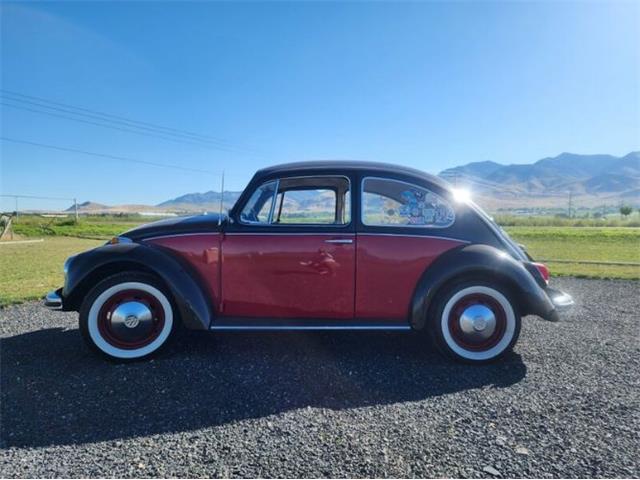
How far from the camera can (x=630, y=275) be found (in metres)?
8.17

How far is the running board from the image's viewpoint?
3594 mm

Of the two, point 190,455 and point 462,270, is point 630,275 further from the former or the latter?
point 190,455

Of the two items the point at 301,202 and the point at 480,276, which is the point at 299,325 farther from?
the point at 480,276

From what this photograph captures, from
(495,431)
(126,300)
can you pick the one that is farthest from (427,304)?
(126,300)

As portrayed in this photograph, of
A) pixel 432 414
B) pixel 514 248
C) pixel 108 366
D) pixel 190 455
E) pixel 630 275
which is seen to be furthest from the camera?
pixel 630 275

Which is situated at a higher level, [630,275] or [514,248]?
[514,248]

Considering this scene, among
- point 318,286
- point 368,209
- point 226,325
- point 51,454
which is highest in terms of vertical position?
point 368,209

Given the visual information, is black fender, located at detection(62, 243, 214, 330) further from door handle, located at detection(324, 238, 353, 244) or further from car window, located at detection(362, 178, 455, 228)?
car window, located at detection(362, 178, 455, 228)

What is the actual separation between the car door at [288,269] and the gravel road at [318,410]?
460 millimetres

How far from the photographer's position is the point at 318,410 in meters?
2.72

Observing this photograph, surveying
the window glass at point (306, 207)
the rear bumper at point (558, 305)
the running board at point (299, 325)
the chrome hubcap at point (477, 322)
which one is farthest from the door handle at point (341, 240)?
the rear bumper at point (558, 305)

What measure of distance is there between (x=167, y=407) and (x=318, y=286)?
1584 mm

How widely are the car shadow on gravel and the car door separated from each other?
46 centimetres

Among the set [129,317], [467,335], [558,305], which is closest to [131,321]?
[129,317]
